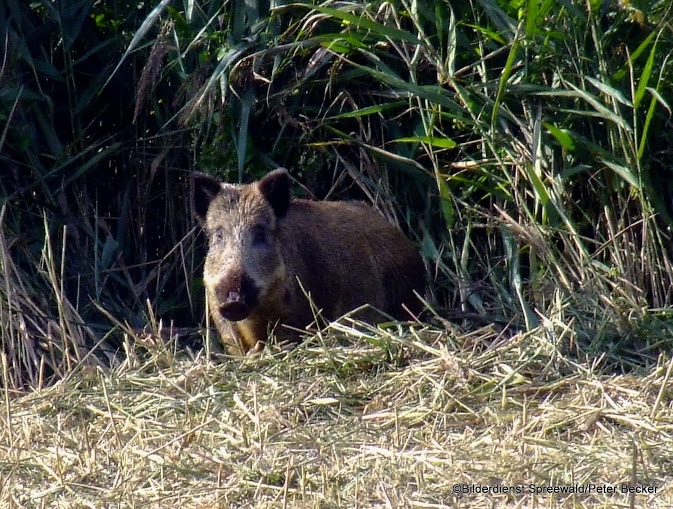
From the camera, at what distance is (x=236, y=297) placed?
21.0 ft

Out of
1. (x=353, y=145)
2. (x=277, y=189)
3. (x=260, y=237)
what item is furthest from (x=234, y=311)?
(x=353, y=145)

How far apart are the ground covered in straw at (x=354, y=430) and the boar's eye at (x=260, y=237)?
745 mm

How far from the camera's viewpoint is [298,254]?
278 inches

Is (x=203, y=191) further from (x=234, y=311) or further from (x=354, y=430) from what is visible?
(x=354, y=430)

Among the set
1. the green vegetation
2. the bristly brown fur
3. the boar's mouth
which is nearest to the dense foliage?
the green vegetation

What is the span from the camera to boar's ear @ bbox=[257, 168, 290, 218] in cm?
684

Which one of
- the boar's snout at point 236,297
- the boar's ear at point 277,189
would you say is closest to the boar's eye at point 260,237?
the boar's ear at point 277,189

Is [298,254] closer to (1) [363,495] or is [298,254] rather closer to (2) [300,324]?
(2) [300,324]

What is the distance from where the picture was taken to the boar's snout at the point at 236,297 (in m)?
6.37

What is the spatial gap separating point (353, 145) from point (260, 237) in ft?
4.06

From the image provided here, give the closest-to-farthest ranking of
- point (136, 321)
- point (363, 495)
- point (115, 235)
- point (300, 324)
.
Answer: point (363, 495), point (300, 324), point (136, 321), point (115, 235)

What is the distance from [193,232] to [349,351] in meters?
2.14

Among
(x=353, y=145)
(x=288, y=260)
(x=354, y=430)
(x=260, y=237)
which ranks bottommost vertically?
(x=354, y=430)

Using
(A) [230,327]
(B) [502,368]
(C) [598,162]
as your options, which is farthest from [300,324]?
(C) [598,162]
